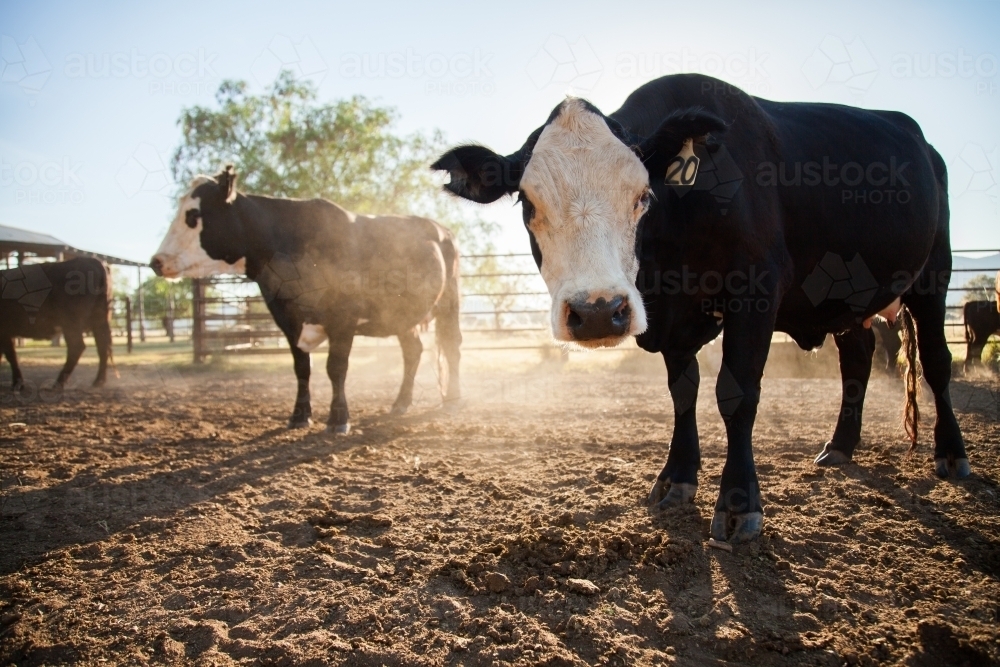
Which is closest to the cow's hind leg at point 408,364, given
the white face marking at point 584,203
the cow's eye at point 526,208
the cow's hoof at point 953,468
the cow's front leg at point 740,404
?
the cow's eye at point 526,208

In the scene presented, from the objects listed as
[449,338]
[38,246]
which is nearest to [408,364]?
[449,338]

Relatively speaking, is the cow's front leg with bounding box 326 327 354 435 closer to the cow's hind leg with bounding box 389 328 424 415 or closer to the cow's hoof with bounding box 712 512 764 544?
the cow's hind leg with bounding box 389 328 424 415

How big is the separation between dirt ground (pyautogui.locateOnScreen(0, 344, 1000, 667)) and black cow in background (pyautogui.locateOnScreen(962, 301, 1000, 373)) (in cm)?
563

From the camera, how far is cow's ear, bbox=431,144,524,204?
3.03 meters

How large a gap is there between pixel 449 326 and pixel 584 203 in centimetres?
557

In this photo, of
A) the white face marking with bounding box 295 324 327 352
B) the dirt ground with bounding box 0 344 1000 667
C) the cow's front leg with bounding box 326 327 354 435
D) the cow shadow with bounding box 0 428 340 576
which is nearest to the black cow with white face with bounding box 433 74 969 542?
the dirt ground with bounding box 0 344 1000 667

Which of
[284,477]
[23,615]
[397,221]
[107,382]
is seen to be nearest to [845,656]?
[23,615]

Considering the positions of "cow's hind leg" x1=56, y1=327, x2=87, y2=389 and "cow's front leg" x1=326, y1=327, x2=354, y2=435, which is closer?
"cow's front leg" x1=326, y1=327, x2=354, y2=435

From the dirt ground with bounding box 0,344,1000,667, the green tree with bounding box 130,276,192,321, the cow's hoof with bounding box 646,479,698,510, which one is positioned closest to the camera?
the dirt ground with bounding box 0,344,1000,667

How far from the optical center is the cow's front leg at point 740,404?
2752 millimetres

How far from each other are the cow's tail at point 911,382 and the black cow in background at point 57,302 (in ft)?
34.9

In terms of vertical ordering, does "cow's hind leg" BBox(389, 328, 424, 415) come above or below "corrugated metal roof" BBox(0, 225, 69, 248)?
below

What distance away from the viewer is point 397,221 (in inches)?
284

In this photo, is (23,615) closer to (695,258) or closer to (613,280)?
(613,280)
